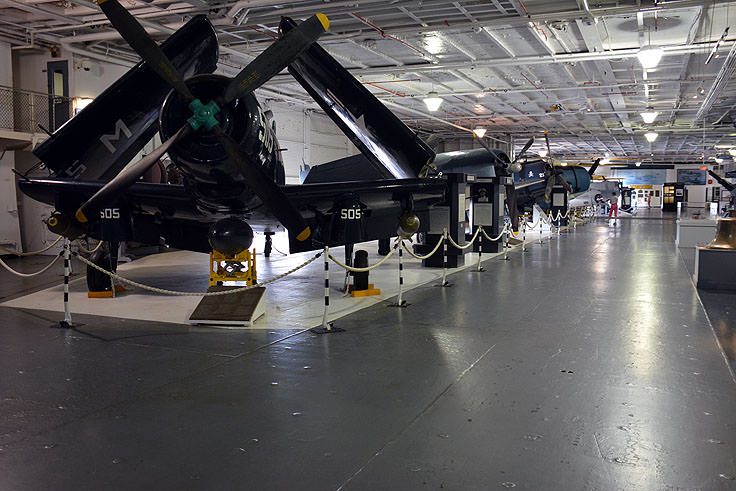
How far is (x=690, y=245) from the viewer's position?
17.5 meters

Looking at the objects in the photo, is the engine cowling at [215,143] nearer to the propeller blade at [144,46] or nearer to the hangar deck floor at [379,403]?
the propeller blade at [144,46]

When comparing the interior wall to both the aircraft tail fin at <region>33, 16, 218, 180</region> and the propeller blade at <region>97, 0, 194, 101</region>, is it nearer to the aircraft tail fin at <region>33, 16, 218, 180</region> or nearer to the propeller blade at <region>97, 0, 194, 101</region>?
the aircraft tail fin at <region>33, 16, 218, 180</region>

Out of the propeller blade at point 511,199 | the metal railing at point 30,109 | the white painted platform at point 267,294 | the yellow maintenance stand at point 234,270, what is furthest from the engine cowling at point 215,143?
the propeller blade at point 511,199

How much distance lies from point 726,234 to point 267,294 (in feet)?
25.8

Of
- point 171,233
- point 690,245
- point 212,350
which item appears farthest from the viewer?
point 690,245

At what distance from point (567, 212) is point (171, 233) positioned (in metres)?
22.0

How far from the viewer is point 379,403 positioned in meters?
4.48

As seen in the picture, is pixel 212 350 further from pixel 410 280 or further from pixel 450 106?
pixel 450 106

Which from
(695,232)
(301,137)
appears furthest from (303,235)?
(301,137)

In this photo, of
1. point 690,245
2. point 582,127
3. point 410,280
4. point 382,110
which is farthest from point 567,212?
point 382,110

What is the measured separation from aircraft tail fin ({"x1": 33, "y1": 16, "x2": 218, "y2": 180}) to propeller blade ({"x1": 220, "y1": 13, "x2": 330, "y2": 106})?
6.69ft

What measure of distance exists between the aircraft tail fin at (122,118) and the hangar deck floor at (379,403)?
2242 millimetres

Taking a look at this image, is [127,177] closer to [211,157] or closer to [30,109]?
[211,157]

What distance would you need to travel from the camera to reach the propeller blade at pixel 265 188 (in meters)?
6.20
